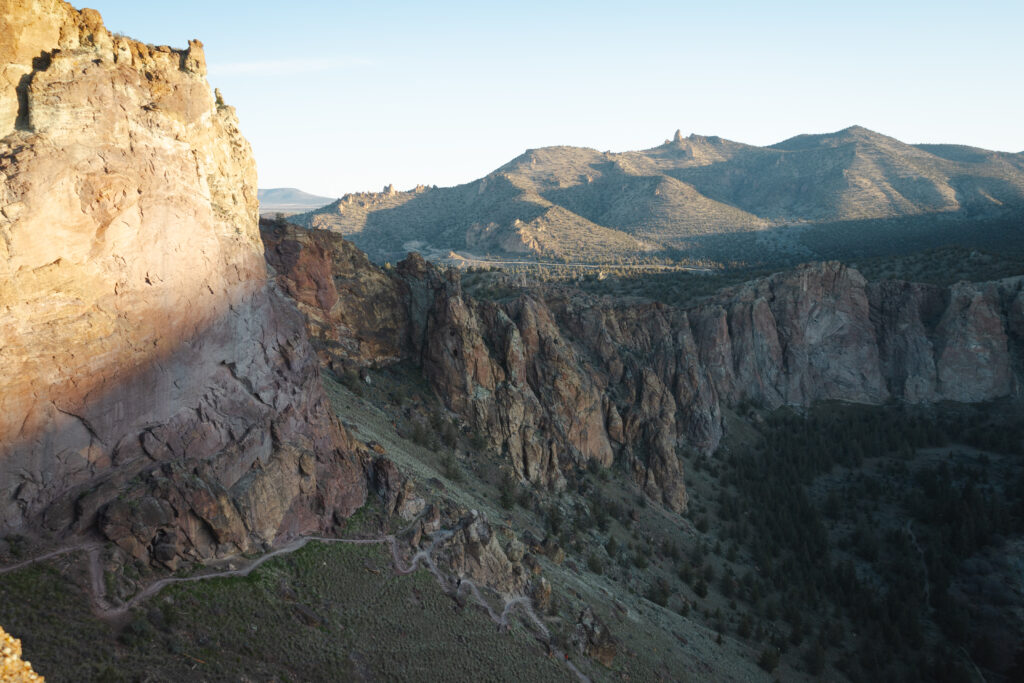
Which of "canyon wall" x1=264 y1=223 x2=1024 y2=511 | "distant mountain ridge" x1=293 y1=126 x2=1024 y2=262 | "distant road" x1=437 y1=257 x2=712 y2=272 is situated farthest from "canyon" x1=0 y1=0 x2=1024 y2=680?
"distant mountain ridge" x1=293 y1=126 x2=1024 y2=262

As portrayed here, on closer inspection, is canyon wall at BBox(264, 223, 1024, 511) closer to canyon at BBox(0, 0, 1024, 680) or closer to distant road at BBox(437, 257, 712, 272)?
canyon at BBox(0, 0, 1024, 680)

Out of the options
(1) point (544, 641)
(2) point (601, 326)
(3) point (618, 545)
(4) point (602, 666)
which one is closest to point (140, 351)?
(1) point (544, 641)

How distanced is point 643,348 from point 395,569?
1757 inches

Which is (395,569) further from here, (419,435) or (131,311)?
(419,435)

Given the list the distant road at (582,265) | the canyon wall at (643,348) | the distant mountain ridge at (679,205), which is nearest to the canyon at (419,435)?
the canyon wall at (643,348)

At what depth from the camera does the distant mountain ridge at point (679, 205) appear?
124562 millimetres

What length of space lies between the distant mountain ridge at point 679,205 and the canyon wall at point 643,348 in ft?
140

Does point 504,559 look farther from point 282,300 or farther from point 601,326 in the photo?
point 601,326

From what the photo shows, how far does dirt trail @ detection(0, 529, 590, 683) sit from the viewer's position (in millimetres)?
16562

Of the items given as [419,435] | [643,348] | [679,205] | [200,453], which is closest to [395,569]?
[200,453]

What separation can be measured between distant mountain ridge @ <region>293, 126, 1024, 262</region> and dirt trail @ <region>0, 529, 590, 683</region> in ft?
306

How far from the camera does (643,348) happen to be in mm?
64438

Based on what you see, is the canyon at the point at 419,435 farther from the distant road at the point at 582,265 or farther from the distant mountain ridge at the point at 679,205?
the distant mountain ridge at the point at 679,205

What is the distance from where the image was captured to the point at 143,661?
49.8 ft
